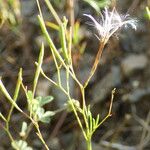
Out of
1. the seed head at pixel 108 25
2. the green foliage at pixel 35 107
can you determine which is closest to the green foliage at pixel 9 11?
the green foliage at pixel 35 107

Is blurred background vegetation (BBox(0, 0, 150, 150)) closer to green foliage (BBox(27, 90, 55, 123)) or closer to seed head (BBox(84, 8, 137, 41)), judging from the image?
green foliage (BBox(27, 90, 55, 123))

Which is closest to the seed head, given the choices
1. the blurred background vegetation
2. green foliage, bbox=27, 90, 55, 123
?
green foliage, bbox=27, 90, 55, 123

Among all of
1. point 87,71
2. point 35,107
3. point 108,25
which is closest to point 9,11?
point 87,71

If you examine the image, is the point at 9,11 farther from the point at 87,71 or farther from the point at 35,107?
the point at 35,107

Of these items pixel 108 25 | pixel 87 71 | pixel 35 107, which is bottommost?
pixel 87 71

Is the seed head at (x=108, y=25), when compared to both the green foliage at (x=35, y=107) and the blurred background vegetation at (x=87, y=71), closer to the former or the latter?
the green foliage at (x=35, y=107)

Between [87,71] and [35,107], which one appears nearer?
[35,107]

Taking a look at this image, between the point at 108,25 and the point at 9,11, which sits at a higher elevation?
the point at 108,25

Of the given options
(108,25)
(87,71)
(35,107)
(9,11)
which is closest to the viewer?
(108,25)

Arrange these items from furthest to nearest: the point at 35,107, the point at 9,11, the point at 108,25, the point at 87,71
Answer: the point at 87,71 < the point at 9,11 < the point at 35,107 < the point at 108,25
